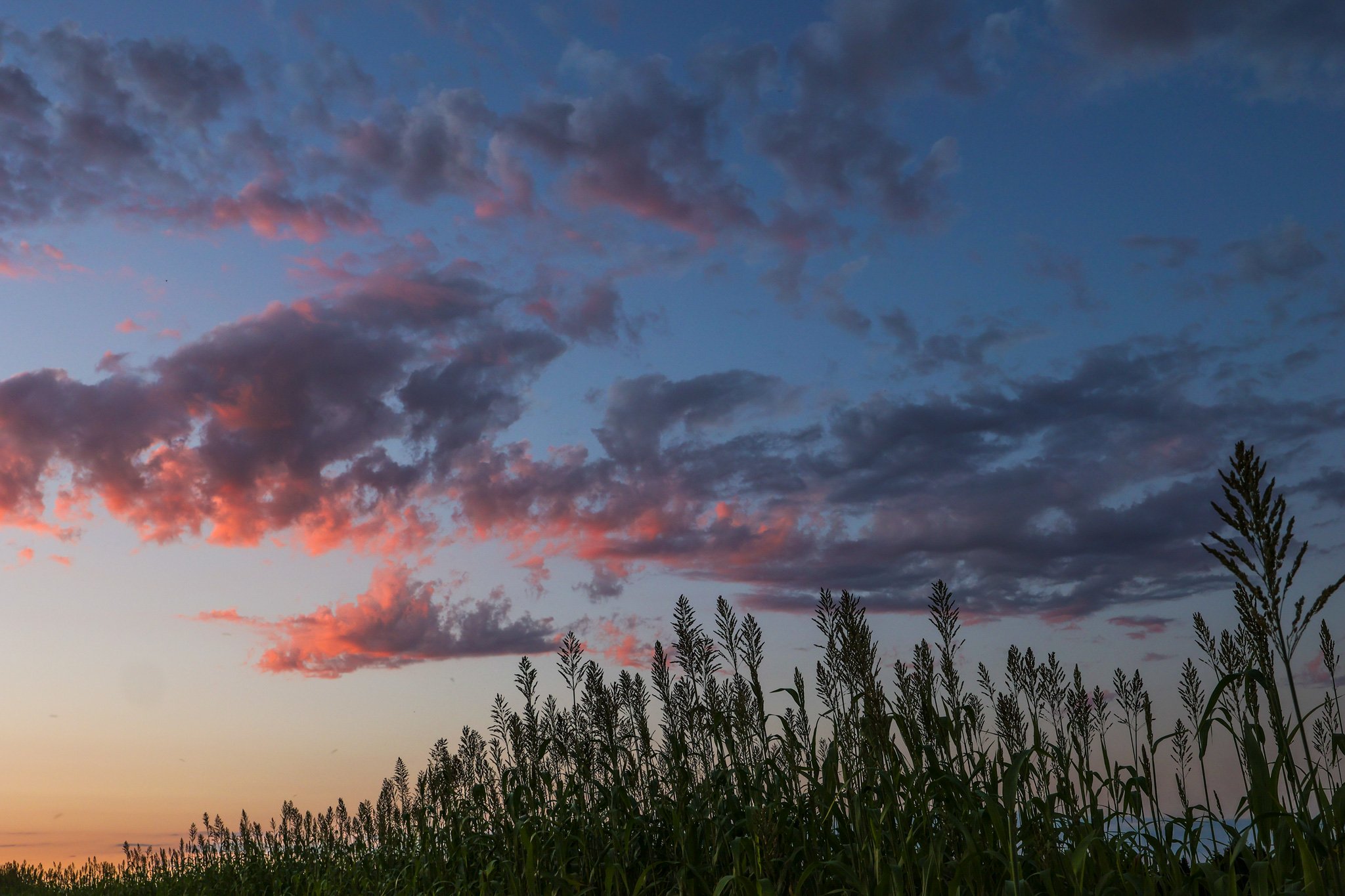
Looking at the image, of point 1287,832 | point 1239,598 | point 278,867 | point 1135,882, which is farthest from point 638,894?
point 278,867

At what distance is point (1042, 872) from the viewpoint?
17.2 feet

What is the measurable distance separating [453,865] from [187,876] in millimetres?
10526

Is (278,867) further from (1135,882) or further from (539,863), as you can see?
(1135,882)

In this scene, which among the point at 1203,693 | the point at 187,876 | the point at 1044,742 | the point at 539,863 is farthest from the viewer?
the point at 187,876

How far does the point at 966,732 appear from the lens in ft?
22.3

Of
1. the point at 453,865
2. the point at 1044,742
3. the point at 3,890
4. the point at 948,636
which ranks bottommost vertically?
the point at 3,890

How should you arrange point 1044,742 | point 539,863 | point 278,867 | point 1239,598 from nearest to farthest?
point 1239,598, point 1044,742, point 539,863, point 278,867

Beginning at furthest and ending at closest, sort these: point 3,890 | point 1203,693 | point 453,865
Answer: point 3,890 < point 1203,693 < point 453,865

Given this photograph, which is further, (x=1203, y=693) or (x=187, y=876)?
(x=187, y=876)

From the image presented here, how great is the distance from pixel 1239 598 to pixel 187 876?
1950cm

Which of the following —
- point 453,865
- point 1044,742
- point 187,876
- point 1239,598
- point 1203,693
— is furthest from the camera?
point 187,876

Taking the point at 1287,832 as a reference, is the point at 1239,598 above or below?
above


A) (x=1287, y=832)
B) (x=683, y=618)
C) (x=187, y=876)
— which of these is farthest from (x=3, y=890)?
(x=1287, y=832)

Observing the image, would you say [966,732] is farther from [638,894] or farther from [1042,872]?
[638,894]
